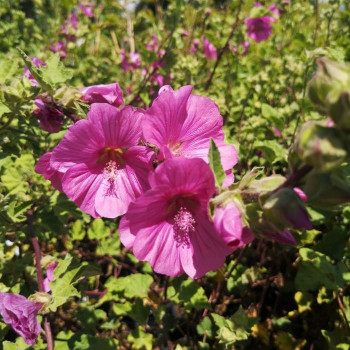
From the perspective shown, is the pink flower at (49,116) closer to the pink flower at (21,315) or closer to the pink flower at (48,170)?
the pink flower at (48,170)

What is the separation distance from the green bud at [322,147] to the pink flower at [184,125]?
32 centimetres

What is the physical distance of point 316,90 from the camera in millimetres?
721

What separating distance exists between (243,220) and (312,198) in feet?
0.50

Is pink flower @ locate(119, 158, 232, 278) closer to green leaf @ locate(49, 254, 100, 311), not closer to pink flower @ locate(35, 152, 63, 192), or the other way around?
pink flower @ locate(35, 152, 63, 192)

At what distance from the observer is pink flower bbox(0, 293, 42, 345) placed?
1210mm

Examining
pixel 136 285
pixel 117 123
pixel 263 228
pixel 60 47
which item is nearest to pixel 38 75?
pixel 117 123

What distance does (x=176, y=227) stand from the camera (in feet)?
3.32

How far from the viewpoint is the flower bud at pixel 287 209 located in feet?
2.37

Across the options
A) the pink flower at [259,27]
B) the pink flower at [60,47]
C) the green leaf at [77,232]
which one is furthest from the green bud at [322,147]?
the pink flower at [60,47]

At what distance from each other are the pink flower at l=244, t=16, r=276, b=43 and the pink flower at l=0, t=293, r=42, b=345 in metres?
2.62

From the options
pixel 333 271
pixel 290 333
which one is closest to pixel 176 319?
pixel 290 333

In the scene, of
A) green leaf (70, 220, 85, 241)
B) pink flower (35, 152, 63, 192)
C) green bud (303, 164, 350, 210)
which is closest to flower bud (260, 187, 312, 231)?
green bud (303, 164, 350, 210)

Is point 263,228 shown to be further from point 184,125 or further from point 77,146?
point 77,146

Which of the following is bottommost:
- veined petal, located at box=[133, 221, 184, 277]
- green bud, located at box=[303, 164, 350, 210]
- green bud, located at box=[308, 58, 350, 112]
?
veined petal, located at box=[133, 221, 184, 277]
